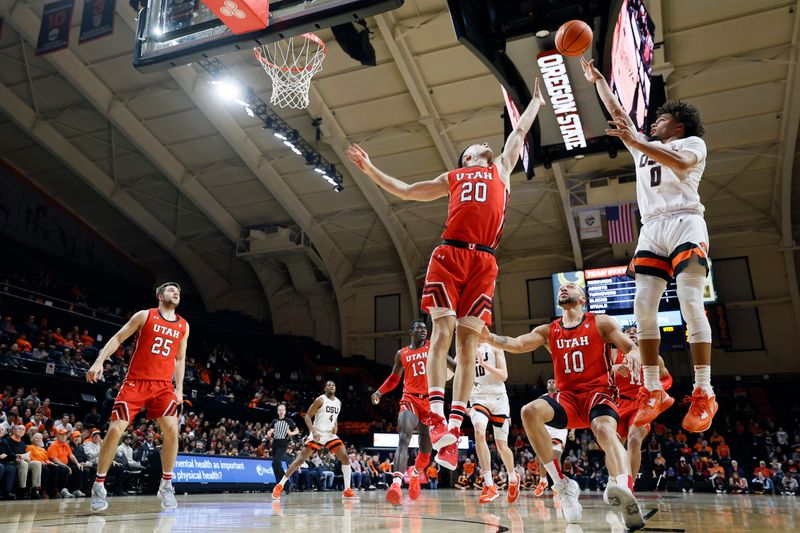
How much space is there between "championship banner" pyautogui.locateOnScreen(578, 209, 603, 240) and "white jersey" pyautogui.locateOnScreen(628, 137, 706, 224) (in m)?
18.0

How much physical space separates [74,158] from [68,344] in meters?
9.61

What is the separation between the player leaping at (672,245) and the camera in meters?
3.71

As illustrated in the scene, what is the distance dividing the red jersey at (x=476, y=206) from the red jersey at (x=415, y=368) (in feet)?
12.6

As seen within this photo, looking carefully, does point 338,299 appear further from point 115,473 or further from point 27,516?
point 27,516

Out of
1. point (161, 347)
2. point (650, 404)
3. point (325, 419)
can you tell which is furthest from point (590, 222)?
point (650, 404)

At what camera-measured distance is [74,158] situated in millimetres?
23016

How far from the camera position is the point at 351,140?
21000mm

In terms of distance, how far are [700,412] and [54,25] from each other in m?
17.5

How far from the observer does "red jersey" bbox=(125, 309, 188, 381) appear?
633cm

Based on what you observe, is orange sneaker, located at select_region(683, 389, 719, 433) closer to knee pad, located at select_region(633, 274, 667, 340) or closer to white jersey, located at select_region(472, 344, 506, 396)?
knee pad, located at select_region(633, 274, 667, 340)

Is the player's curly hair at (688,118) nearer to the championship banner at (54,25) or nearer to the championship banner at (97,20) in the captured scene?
the championship banner at (97,20)

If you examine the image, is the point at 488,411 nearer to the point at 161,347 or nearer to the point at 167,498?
the point at 167,498

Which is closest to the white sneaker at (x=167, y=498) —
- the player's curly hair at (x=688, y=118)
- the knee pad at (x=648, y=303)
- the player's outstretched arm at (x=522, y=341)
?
the player's outstretched arm at (x=522, y=341)

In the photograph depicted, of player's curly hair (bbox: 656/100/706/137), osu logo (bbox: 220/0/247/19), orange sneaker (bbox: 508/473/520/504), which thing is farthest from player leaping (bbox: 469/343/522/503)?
osu logo (bbox: 220/0/247/19)
